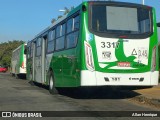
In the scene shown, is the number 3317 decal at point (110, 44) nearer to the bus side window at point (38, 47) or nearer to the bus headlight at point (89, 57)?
the bus headlight at point (89, 57)

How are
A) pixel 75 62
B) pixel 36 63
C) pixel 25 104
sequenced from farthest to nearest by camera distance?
pixel 36 63
pixel 75 62
pixel 25 104

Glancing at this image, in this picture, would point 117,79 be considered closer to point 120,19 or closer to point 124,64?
point 124,64

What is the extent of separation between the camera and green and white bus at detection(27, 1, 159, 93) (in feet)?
44.8

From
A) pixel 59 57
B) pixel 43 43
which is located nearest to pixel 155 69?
pixel 59 57

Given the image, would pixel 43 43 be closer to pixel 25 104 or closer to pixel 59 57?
pixel 59 57

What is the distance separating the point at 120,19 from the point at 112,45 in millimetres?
939

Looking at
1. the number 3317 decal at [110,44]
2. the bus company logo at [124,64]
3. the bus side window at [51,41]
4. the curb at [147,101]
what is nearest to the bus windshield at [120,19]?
the number 3317 decal at [110,44]

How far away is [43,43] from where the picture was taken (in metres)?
20.6

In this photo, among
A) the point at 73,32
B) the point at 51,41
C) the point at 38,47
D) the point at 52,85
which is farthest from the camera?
the point at 38,47

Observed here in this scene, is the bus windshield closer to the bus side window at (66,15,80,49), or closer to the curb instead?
the bus side window at (66,15,80,49)

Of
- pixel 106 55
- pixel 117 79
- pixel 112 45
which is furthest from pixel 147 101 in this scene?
pixel 112 45

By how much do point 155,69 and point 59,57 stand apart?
4155 millimetres

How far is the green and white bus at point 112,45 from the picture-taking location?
13.7 m

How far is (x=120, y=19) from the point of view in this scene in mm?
13984
